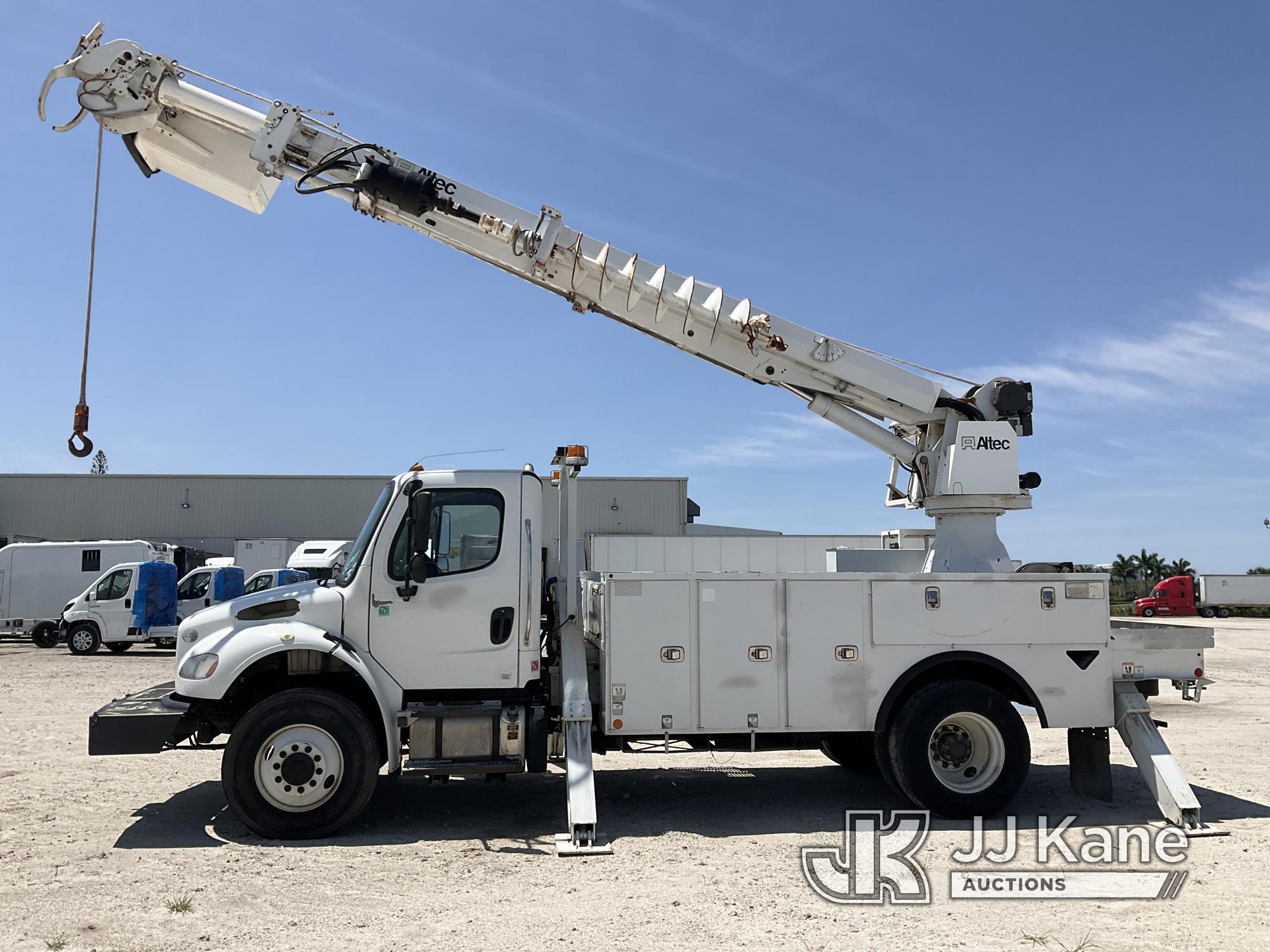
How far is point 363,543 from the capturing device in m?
7.71

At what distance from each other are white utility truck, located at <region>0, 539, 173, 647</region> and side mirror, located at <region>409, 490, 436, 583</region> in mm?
22445

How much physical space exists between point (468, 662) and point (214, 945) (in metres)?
2.88

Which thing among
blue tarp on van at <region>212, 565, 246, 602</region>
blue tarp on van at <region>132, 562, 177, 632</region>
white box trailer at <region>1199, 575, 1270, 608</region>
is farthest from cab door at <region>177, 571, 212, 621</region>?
white box trailer at <region>1199, 575, 1270, 608</region>

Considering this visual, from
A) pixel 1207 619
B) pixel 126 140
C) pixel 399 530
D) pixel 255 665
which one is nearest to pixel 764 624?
pixel 399 530

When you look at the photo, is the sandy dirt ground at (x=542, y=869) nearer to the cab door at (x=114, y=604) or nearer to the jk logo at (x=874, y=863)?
the jk logo at (x=874, y=863)

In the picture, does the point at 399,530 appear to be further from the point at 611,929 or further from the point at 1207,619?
the point at 1207,619

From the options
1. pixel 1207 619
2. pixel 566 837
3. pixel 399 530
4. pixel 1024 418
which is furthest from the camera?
pixel 1207 619

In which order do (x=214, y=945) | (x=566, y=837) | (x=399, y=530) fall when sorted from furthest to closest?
(x=399, y=530) → (x=566, y=837) → (x=214, y=945)

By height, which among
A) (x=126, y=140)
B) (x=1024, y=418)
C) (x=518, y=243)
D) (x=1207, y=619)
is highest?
(x=126, y=140)

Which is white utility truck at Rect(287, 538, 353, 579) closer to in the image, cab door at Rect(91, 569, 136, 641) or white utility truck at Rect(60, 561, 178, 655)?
white utility truck at Rect(60, 561, 178, 655)

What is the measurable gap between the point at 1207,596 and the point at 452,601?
180ft

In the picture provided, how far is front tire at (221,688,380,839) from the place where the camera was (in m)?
7.09

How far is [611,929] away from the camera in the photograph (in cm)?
535

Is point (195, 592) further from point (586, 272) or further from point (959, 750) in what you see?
point (959, 750)
